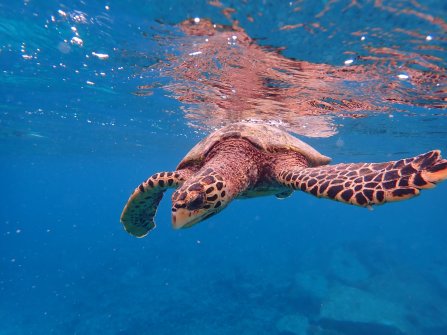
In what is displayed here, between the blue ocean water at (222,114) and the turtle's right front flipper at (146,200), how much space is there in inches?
149

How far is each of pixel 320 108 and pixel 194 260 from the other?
1780 centimetres

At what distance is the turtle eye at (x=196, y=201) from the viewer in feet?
11.7

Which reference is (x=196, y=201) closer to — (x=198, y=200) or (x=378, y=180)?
(x=198, y=200)

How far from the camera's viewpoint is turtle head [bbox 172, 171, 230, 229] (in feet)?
11.7

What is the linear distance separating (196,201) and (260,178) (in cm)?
273

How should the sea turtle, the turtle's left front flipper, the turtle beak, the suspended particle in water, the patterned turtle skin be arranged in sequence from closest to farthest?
the turtle's left front flipper, the sea turtle, the turtle beak, the patterned turtle skin, the suspended particle in water

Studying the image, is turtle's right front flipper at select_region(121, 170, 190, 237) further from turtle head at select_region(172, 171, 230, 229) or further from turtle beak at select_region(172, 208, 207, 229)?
turtle beak at select_region(172, 208, 207, 229)

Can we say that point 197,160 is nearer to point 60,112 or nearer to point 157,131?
point 60,112

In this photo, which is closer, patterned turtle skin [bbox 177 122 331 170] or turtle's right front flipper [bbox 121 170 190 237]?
turtle's right front flipper [bbox 121 170 190 237]

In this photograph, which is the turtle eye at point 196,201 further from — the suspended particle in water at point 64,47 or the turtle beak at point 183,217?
the suspended particle in water at point 64,47

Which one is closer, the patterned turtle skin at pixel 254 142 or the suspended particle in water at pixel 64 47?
the patterned turtle skin at pixel 254 142

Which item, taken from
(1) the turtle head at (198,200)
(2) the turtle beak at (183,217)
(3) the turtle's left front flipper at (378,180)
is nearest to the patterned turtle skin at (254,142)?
(3) the turtle's left front flipper at (378,180)

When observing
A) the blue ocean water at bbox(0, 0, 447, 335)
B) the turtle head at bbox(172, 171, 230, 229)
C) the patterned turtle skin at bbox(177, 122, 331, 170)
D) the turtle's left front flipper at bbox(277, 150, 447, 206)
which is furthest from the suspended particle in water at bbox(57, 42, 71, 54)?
the turtle's left front flipper at bbox(277, 150, 447, 206)

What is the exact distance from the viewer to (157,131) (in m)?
24.3
